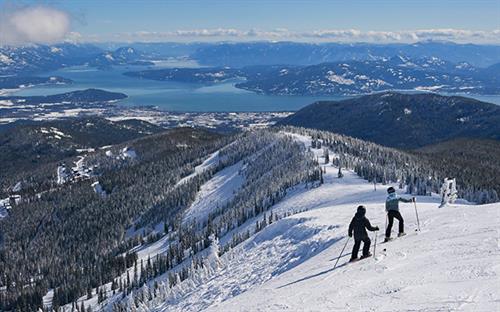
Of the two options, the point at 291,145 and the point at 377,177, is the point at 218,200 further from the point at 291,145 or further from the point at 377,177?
the point at 377,177

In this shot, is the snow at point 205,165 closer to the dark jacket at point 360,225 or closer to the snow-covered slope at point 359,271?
the snow-covered slope at point 359,271

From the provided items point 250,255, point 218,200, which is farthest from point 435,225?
point 218,200

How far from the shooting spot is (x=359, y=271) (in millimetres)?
28250

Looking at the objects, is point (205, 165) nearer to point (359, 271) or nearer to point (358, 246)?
point (358, 246)

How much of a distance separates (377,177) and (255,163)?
57.8 m

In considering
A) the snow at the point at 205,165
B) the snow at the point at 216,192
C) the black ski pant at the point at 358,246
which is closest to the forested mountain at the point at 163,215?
the snow at the point at 216,192

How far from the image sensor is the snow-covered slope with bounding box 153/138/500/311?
2259 cm

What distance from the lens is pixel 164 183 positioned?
544ft

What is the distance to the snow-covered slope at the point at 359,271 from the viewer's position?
2259 cm

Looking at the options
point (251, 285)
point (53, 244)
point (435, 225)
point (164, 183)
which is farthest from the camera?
point (164, 183)

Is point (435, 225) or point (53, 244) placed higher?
point (435, 225)

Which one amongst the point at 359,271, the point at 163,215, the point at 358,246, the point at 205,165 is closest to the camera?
the point at 359,271

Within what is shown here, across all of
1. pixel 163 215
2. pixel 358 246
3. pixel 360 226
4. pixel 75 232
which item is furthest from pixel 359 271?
pixel 75 232

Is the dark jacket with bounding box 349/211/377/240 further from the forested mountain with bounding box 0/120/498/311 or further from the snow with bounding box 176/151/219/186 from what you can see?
the snow with bounding box 176/151/219/186
